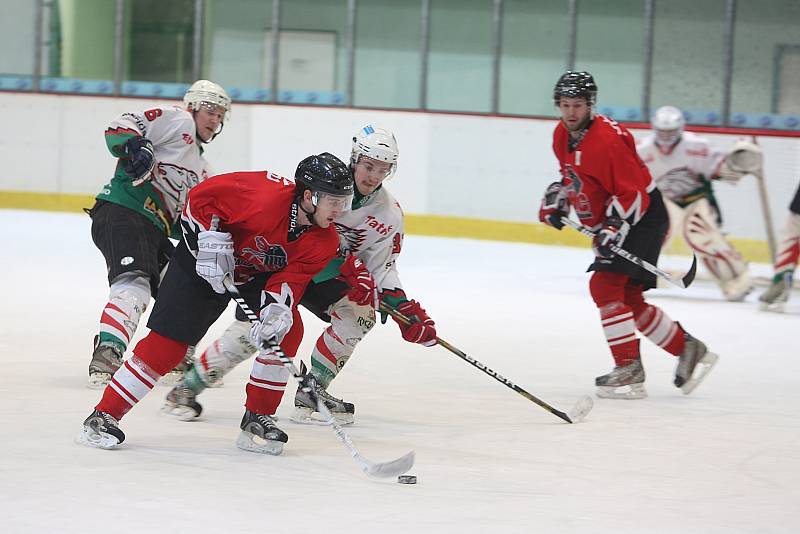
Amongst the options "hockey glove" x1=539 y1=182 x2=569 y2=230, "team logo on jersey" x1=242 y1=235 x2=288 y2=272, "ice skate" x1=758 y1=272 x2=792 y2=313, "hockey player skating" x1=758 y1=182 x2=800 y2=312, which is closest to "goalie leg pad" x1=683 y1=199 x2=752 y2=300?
"hockey player skating" x1=758 y1=182 x2=800 y2=312

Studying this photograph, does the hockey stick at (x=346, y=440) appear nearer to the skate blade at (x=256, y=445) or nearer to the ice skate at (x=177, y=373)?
the skate blade at (x=256, y=445)

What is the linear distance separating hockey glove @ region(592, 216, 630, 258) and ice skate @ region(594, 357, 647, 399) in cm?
41

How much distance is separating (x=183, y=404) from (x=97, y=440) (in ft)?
1.69

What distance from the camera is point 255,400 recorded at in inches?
130

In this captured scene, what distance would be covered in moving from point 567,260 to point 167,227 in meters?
5.03

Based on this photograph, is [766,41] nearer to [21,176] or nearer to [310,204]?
[21,176]

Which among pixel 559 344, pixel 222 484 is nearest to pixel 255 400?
pixel 222 484

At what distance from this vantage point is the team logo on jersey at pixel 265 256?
326 centimetres

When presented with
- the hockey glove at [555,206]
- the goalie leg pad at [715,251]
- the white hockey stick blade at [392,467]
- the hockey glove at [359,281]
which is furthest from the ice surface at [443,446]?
the goalie leg pad at [715,251]

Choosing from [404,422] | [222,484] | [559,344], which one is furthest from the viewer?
[559,344]

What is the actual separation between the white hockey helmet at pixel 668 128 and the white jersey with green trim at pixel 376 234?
13.4 feet

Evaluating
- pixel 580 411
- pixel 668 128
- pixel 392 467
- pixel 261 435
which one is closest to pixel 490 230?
pixel 668 128

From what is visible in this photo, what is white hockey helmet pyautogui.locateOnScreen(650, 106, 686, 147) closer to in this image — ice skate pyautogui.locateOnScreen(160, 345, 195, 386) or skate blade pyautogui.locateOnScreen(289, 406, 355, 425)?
ice skate pyautogui.locateOnScreen(160, 345, 195, 386)

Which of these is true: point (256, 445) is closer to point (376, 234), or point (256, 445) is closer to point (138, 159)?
point (376, 234)
